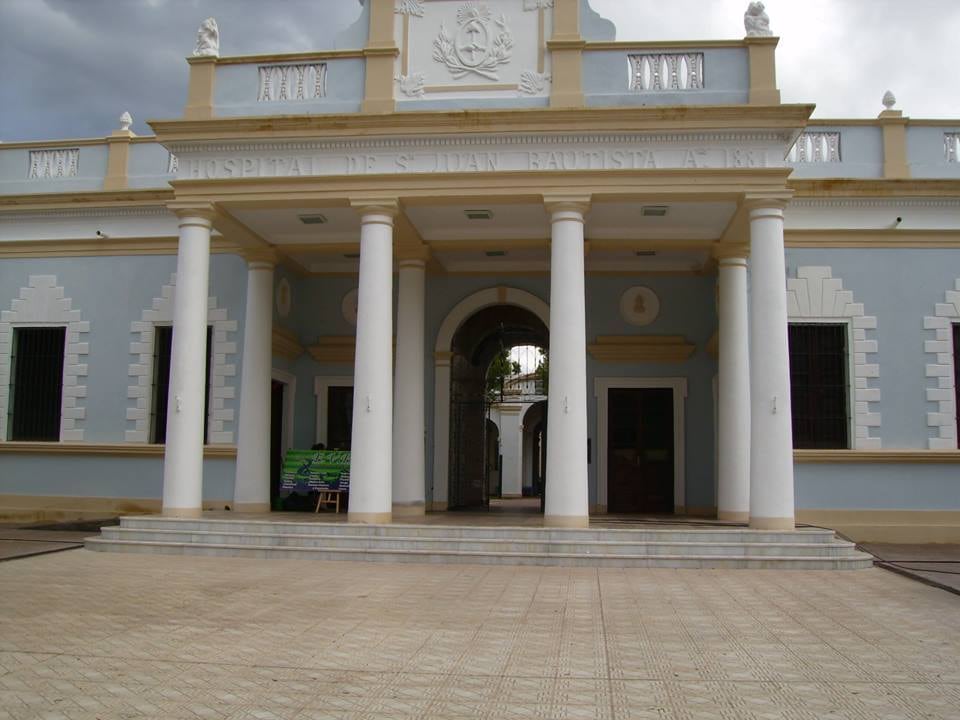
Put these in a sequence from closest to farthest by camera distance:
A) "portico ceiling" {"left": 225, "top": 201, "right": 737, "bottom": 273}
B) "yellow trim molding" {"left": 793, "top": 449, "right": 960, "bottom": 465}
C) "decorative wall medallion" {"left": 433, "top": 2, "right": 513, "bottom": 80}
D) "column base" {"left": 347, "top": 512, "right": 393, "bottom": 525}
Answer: "column base" {"left": 347, "top": 512, "right": 393, "bottom": 525}
"decorative wall medallion" {"left": 433, "top": 2, "right": 513, "bottom": 80}
"portico ceiling" {"left": 225, "top": 201, "right": 737, "bottom": 273}
"yellow trim molding" {"left": 793, "top": 449, "right": 960, "bottom": 465}

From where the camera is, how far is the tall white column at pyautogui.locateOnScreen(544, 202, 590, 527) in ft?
42.9

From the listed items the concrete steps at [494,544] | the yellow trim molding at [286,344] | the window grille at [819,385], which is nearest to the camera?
the concrete steps at [494,544]

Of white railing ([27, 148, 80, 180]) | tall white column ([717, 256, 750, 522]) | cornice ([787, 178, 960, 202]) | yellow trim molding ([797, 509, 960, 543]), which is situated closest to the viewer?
tall white column ([717, 256, 750, 522])

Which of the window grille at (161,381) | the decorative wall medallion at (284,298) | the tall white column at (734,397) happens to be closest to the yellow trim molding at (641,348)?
the tall white column at (734,397)

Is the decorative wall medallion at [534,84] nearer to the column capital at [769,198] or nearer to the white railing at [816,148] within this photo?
the column capital at [769,198]

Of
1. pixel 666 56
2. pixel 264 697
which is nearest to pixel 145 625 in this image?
pixel 264 697

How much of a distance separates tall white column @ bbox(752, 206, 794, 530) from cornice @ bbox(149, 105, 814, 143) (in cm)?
136

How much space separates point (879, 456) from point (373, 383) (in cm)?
880

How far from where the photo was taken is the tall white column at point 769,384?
1302cm

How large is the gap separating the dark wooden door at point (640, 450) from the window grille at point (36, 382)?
10.7 m

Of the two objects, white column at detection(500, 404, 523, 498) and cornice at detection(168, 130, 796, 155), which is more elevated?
cornice at detection(168, 130, 796, 155)

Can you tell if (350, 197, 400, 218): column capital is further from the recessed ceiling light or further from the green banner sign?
the green banner sign

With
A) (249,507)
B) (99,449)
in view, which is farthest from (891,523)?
(99,449)

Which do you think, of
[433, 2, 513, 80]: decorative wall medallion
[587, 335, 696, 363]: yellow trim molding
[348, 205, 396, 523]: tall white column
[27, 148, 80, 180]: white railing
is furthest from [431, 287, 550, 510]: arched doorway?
[27, 148, 80, 180]: white railing
